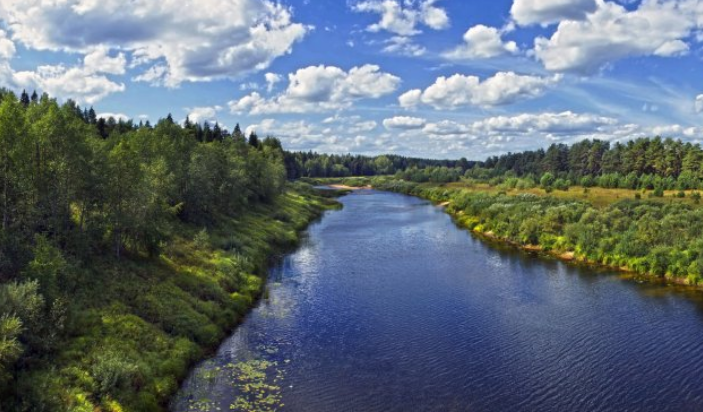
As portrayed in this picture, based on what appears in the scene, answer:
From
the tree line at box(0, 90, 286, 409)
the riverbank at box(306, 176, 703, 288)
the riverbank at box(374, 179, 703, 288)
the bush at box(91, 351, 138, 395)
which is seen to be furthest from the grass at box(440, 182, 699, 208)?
Answer: the bush at box(91, 351, 138, 395)

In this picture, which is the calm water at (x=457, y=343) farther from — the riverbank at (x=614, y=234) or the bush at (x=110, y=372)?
the riverbank at (x=614, y=234)

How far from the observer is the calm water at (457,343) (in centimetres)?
3388

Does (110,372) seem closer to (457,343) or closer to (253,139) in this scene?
(457,343)

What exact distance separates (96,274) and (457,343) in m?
31.1

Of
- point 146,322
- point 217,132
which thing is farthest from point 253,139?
point 146,322

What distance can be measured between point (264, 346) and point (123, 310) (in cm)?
1128

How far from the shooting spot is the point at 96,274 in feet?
138

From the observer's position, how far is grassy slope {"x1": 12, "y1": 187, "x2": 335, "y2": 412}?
28578mm

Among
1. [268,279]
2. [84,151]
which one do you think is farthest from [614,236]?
[84,151]

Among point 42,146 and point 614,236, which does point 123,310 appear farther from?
point 614,236

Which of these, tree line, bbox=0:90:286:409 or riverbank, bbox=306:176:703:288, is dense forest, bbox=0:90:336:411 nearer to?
tree line, bbox=0:90:286:409

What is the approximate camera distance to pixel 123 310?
38.4 meters

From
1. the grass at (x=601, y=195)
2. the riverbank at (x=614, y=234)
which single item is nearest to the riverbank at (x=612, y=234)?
the riverbank at (x=614, y=234)

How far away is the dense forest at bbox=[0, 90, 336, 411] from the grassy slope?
98mm
